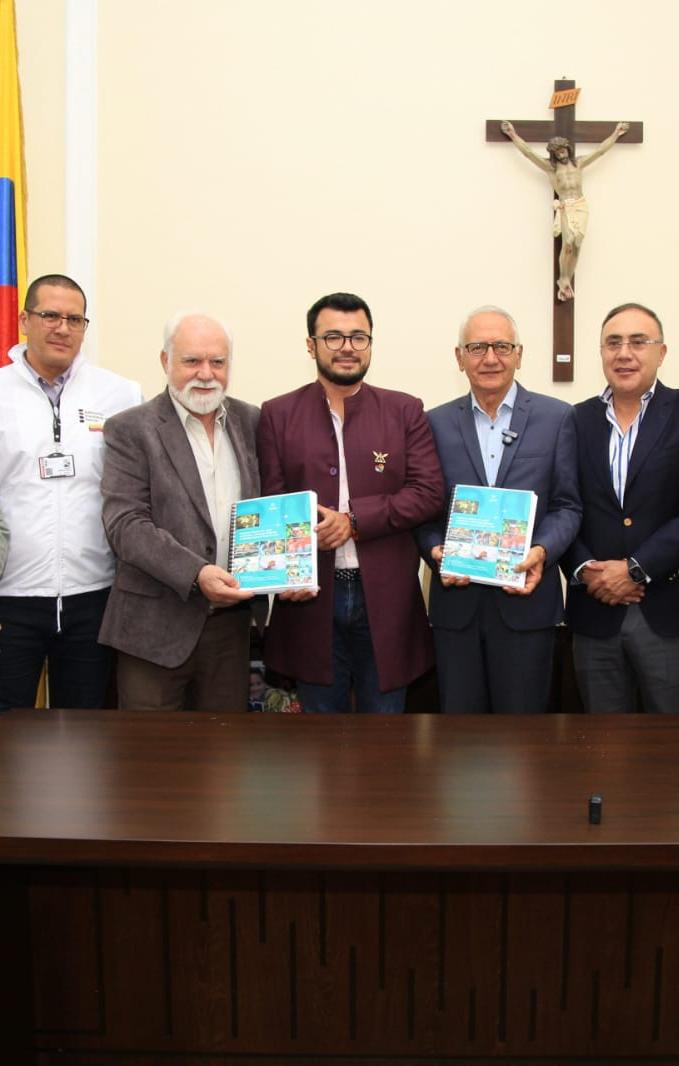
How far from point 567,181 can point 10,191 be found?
2.59 metres

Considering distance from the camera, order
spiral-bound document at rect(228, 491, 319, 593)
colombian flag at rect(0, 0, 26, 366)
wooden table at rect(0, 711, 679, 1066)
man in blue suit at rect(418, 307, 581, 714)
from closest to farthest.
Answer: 1. wooden table at rect(0, 711, 679, 1066)
2. spiral-bound document at rect(228, 491, 319, 593)
3. man in blue suit at rect(418, 307, 581, 714)
4. colombian flag at rect(0, 0, 26, 366)

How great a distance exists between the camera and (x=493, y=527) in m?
2.84

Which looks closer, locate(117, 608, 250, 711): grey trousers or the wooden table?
the wooden table

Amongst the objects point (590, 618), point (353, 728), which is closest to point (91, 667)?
point (353, 728)

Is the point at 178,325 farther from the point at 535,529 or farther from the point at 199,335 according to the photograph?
the point at 535,529

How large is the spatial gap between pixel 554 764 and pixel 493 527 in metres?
1.02

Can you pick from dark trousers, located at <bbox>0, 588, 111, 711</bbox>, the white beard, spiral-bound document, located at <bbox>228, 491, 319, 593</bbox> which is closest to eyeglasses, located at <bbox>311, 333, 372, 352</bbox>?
the white beard

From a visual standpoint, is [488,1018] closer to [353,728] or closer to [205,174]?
[353,728]

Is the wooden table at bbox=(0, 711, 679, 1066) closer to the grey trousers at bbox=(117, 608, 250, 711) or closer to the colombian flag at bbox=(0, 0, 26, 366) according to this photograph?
the grey trousers at bbox=(117, 608, 250, 711)

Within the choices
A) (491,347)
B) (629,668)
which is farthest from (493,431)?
(629,668)

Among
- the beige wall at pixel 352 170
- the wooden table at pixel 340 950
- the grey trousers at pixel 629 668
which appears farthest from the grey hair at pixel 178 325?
the beige wall at pixel 352 170

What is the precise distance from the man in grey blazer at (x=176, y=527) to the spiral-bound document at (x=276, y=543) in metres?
0.10

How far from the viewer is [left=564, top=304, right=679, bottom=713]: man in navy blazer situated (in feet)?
9.65

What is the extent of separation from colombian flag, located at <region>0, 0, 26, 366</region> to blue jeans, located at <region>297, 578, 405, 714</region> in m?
2.23
